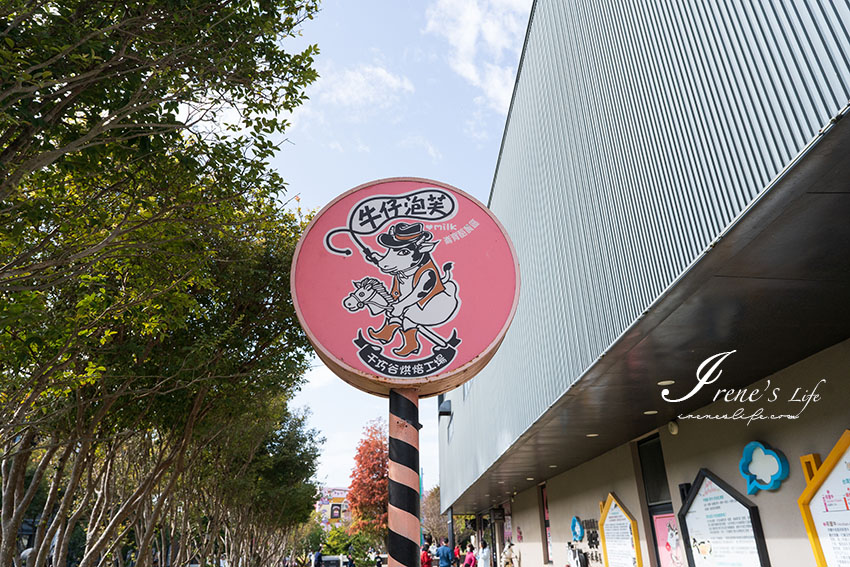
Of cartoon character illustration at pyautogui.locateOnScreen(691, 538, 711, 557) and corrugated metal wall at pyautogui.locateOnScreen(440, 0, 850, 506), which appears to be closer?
corrugated metal wall at pyautogui.locateOnScreen(440, 0, 850, 506)

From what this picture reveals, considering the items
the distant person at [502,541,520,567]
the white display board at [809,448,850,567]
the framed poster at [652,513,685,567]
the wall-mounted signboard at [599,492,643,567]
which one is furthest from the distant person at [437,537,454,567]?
the white display board at [809,448,850,567]

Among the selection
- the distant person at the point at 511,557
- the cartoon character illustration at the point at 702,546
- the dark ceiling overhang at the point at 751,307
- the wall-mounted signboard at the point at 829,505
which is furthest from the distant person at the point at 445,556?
the wall-mounted signboard at the point at 829,505

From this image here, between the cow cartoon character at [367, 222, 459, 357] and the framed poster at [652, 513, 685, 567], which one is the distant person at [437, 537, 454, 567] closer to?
the framed poster at [652, 513, 685, 567]

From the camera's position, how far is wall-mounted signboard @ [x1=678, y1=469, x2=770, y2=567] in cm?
692

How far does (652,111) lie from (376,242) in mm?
3367

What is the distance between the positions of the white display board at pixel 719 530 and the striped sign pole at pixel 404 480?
248 inches

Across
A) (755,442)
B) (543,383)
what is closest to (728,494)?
(755,442)

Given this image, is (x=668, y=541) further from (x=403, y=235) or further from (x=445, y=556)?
(x=403, y=235)

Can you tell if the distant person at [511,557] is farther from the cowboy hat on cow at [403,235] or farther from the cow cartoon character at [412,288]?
the cowboy hat on cow at [403,235]

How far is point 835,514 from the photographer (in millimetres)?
5625

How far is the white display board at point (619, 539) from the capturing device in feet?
33.4

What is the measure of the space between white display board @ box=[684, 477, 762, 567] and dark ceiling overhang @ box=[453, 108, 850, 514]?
128 centimetres

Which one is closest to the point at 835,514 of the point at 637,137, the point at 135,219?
the point at 637,137

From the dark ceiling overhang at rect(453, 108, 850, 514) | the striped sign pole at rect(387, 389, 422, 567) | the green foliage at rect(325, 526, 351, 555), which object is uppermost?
the green foliage at rect(325, 526, 351, 555)
